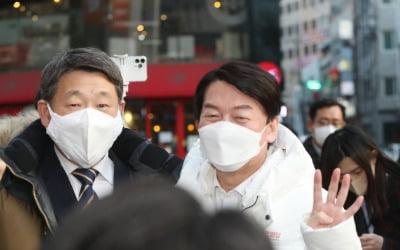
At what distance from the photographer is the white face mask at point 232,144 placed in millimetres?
2639

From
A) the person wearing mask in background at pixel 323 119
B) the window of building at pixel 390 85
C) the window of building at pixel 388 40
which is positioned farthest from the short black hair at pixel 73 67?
the window of building at pixel 388 40

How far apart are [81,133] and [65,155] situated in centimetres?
13

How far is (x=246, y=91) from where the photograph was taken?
2609 mm

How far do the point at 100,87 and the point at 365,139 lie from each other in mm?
2125

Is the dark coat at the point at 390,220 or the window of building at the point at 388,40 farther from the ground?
the window of building at the point at 388,40

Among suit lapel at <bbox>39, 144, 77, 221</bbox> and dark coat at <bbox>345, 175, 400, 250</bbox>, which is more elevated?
suit lapel at <bbox>39, 144, 77, 221</bbox>

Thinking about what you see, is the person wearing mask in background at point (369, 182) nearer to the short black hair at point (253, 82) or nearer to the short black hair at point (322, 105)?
the short black hair at point (253, 82)

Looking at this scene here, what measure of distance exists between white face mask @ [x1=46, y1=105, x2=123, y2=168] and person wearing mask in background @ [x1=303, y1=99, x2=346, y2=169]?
408 cm

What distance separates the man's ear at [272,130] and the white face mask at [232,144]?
0.05 metres

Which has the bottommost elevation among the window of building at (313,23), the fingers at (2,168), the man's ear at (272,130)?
the fingers at (2,168)

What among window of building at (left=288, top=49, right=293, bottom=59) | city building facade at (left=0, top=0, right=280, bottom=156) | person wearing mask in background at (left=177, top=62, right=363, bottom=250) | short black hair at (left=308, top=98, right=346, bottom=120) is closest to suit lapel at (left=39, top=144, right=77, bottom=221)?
person wearing mask in background at (left=177, top=62, right=363, bottom=250)

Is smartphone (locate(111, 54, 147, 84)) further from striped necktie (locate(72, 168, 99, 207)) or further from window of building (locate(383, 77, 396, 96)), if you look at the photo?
window of building (locate(383, 77, 396, 96))

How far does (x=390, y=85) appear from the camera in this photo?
52.7 metres

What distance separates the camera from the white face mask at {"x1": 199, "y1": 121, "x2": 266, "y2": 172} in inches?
104
